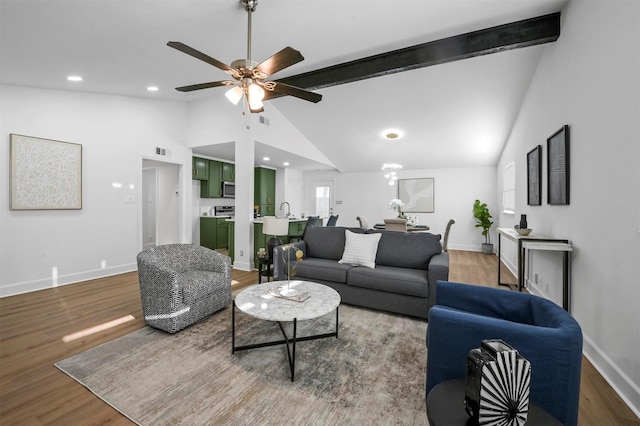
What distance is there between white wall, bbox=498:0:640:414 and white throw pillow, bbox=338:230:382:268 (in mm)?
1828

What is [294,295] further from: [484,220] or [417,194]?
[417,194]

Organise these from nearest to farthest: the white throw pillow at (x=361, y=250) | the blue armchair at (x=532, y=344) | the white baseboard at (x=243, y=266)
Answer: the blue armchair at (x=532, y=344) < the white throw pillow at (x=361, y=250) < the white baseboard at (x=243, y=266)

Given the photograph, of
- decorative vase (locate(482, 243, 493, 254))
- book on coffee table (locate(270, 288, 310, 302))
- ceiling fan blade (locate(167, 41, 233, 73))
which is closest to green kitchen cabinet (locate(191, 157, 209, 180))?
ceiling fan blade (locate(167, 41, 233, 73))

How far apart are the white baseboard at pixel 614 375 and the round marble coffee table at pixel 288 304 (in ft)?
5.89

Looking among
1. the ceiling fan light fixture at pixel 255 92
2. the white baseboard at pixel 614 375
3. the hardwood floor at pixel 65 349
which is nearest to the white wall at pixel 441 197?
the hardwood floor at pixel 65 349

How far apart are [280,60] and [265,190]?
590 cm

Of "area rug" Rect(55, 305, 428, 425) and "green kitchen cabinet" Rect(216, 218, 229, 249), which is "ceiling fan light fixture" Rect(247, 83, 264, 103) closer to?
"area rug" Rect(55, 305, 428, 425)

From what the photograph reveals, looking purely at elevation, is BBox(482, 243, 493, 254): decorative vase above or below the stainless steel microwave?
below

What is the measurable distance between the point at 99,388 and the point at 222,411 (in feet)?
2.84

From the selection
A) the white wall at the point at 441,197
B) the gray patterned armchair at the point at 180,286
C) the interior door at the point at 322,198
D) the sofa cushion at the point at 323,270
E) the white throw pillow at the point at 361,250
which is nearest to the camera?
the gray patterned armchair at the point at 180,286

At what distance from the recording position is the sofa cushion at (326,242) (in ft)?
12.3

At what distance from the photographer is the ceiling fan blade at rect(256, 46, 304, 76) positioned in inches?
75.2

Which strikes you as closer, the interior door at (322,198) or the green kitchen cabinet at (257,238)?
the green kitchen cabinet at (257,238)

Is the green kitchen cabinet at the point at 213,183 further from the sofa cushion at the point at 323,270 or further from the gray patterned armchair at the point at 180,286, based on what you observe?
the sofa cushion at the point at 323,270
